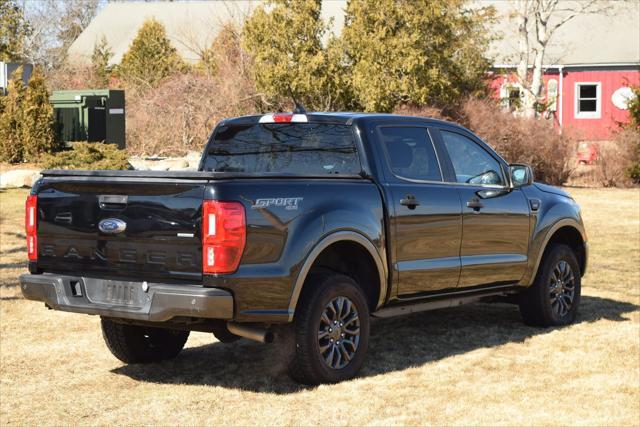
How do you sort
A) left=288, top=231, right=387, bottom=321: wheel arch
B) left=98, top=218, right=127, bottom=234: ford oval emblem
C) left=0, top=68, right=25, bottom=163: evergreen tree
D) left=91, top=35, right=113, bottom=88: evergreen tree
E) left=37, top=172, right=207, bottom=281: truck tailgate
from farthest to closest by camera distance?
left=91, top=35, right=113, bottom=88: evergreen tree → left=0, top=68, right=25, bottom=163: evergreen tree → left=288, top=231, right=387, bottom=321: wheel arch → left=98, top=218, right=127, bottom=234: ford oval emblem → left=37, top=172, right=207, bottom=281: truck tailgate

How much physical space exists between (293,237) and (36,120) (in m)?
20.0

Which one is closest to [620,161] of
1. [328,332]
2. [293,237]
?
[328,332]

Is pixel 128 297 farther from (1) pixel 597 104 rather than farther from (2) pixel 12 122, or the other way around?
(1) pixel 597 104

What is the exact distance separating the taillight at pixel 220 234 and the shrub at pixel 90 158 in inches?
604

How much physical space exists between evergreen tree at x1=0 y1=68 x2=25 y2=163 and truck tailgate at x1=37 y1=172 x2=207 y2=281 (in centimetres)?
1936

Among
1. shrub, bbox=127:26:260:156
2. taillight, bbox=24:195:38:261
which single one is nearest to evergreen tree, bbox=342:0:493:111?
shrub, bbox=127:26:260:156

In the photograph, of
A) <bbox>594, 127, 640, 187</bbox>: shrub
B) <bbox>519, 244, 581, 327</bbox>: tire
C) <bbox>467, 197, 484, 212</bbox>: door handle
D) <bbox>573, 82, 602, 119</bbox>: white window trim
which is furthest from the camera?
<bbox>573, 82, 602, 119</bbox>: white window trim

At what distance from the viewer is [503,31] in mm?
41438

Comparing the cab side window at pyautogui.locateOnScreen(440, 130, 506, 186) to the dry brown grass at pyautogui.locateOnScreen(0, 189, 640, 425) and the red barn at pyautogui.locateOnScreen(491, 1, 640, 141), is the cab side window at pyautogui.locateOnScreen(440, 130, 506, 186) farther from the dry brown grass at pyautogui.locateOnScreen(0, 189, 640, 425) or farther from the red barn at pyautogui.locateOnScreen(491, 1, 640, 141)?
the red barn at pyautogui.locateOnScreen(491, 1, 640, 141)

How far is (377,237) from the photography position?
7.68m

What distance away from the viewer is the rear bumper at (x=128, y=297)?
6555 mm

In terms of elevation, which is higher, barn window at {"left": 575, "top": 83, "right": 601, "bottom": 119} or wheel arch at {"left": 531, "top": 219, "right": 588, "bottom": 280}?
barn window at {"left": 575, "top": 83, "right": 601, "bottom": 119}

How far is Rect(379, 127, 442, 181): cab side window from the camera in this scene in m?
8.13

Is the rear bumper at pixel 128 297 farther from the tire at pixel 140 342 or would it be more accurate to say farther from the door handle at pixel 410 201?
the door handle at pixel 410 201
